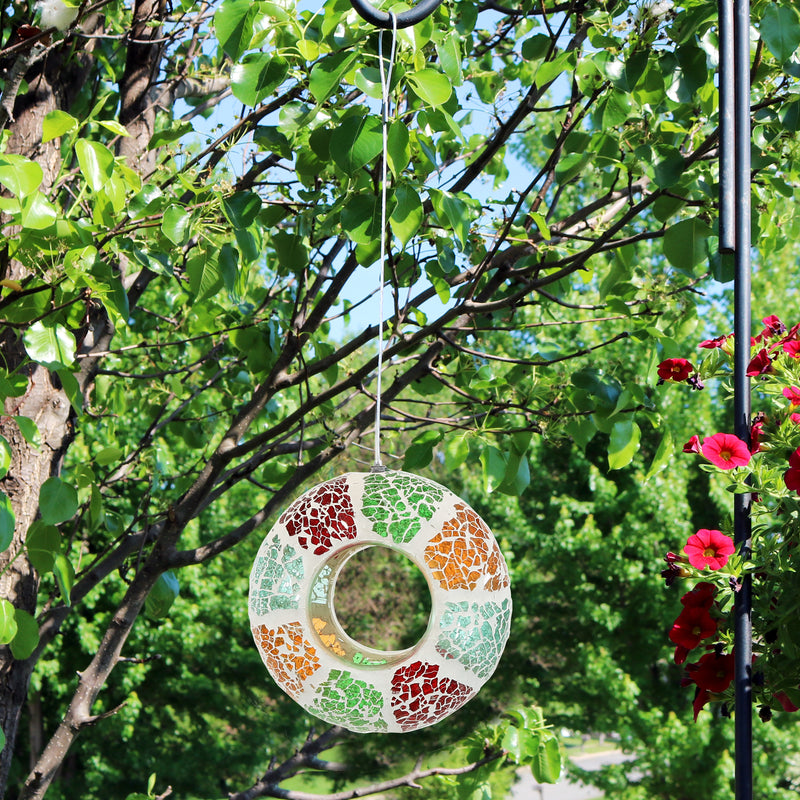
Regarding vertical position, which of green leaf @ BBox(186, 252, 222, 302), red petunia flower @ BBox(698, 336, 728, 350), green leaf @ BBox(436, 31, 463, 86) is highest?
green leaf @ BBox(436, 31, 463, 86)

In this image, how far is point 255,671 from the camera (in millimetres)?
10078

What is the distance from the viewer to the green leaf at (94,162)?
4.09 ft

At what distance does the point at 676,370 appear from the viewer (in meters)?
1.32

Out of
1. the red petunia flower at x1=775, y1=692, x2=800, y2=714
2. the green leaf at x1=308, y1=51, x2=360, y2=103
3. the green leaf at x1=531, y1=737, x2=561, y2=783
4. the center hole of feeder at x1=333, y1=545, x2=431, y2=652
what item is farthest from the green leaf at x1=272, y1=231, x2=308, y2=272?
the center hole of feeder at x1=333, y1=545, x2=431, y2=652

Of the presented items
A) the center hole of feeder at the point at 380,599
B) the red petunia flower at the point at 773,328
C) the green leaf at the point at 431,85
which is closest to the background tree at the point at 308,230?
the green leaf at the point at 431,85

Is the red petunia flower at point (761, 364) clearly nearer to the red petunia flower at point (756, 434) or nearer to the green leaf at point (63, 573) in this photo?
the red petunia flower at point (756, 434)

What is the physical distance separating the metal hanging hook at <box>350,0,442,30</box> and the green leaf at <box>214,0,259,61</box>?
0.18m

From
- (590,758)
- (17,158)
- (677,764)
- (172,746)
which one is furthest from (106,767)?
(590,758)

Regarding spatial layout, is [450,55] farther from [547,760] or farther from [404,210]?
[547,760]

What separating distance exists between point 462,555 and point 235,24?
823 mm

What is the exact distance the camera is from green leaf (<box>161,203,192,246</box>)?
4.39 feet

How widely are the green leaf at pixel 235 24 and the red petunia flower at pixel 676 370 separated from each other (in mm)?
791

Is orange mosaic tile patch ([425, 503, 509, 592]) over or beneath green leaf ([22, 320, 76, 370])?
beneath

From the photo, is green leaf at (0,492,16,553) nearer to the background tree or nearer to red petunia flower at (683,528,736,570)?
the background tree
